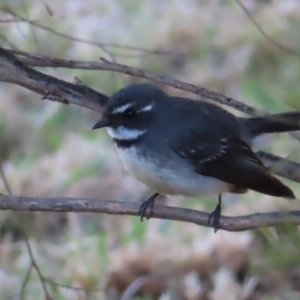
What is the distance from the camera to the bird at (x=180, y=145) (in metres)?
2.50

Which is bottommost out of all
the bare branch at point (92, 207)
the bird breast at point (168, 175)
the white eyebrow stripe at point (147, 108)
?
the bare branch at point (92, 207)

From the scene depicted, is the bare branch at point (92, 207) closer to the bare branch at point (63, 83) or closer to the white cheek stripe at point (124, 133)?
the bare branch at point (63, 83)

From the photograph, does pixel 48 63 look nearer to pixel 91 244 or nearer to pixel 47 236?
pixel 91 244

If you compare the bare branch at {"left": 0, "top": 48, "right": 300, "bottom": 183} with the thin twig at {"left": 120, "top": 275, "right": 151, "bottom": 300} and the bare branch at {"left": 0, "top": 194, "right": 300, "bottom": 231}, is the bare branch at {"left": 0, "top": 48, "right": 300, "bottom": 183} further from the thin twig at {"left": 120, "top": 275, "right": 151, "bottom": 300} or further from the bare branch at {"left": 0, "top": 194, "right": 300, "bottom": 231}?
the thin twig at {"left": 120, "top": 275, "right": 151, "bottom": 300}

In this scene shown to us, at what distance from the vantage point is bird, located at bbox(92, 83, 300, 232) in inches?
98.5

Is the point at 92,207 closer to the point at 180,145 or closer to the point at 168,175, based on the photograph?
the point at 168,175

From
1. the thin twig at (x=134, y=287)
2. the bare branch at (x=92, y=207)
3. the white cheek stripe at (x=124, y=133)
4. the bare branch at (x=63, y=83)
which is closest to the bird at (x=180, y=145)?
the white cheek stripe at (x=124, y=133)

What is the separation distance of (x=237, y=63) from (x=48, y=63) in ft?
10.9

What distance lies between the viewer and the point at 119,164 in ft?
16.0

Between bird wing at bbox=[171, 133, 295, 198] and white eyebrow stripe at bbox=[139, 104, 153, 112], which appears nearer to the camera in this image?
bird wing at bbox=[171, 133, 295, 198]

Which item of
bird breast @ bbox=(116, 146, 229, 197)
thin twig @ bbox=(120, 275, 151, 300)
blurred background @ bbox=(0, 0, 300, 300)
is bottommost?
bird breast @ bbox=(116, 146, 229, 197)

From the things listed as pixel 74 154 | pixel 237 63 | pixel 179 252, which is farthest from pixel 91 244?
pixel 237 63

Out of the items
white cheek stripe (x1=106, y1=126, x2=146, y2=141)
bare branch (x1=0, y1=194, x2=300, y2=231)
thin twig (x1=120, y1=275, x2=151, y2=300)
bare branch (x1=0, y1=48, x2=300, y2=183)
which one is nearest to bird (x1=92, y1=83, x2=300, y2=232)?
white cheek stripe (x1=106, y1=126, x2=146, y2=141)

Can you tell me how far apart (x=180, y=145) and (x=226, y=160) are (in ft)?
0.66
